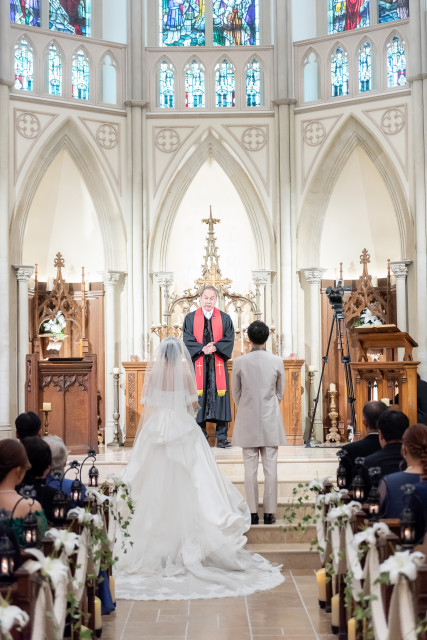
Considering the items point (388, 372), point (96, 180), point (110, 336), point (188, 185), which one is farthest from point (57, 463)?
point (188, 185)

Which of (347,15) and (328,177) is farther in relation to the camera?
(347,15)

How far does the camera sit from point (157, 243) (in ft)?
43.1

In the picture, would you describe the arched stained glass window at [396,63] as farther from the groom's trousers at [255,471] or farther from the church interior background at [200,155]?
the groom's trousers at [255,471]

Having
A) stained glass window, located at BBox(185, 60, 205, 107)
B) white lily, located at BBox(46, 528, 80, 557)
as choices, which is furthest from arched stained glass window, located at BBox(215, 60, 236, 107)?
white lily, located at BBox(46, 528, 80, 557)

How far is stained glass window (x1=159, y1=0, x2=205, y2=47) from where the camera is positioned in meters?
13.6

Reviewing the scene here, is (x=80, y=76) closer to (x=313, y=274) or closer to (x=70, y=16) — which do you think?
(x=70, y=16)

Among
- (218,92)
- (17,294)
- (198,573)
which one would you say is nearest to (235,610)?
(198,573)

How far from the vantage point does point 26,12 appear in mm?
12883

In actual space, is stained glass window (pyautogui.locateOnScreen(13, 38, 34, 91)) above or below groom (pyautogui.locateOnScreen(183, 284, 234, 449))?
above

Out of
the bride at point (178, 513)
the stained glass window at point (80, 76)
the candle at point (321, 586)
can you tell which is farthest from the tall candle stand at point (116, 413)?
the candle at point (321, 586)

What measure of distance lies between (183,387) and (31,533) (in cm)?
326

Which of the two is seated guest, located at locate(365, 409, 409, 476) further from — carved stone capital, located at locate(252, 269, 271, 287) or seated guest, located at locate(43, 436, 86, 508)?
carved stone capital, located at locate(252, 269, 271, 287)

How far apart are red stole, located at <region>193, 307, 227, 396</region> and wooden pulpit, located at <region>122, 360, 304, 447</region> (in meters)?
1.14

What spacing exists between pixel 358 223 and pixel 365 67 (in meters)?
2.27
